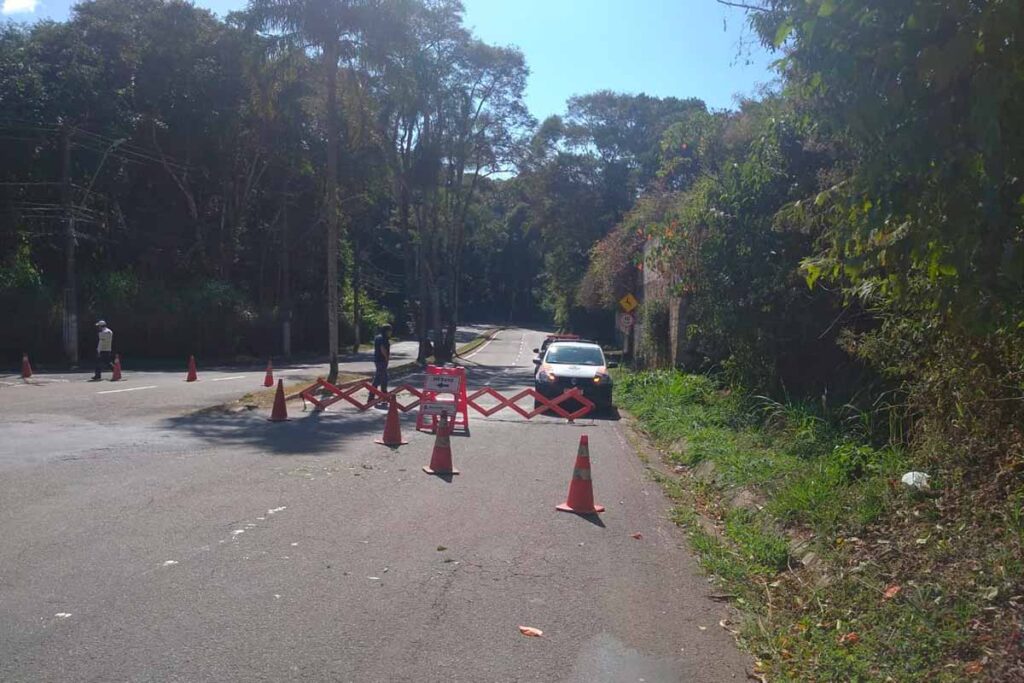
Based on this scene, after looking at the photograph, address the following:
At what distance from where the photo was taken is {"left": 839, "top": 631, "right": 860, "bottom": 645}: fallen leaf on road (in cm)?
600

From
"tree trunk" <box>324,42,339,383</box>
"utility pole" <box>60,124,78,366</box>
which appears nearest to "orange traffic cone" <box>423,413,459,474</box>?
"tree trunk" <box>324,42,339,383</box>

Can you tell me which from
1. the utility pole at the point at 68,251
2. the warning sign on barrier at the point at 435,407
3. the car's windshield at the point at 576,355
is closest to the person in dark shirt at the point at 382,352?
the car's windshield at the point at 576,355

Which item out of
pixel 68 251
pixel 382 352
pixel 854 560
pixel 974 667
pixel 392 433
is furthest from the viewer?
pixel 68 251

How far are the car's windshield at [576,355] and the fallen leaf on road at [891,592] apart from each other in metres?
15.4

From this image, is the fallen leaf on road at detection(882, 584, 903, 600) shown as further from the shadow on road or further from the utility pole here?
the utility pole

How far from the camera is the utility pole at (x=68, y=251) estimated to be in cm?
3319

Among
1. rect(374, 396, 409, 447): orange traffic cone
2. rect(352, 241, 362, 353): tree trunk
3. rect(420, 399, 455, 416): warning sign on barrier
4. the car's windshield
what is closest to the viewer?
rect(374, 396, 409, 447): orange traffic cone

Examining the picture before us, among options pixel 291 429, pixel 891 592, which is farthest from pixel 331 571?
pixel 291 429

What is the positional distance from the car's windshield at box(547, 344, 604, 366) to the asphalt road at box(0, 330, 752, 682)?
886cm

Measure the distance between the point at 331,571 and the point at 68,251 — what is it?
3023cm

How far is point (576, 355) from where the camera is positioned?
22609 mm

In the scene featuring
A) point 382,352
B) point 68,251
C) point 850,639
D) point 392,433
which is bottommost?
point 850,639

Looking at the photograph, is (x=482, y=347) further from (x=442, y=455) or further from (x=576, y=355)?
(x=442, y=455)

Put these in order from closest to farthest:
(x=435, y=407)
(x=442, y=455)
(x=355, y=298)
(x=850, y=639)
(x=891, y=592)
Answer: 1. (x=850, y=639)
2. (x=891, y=592)
3. (x=442, y=455)
4. (x=435, y=407)
5. (x=355, y=298)
